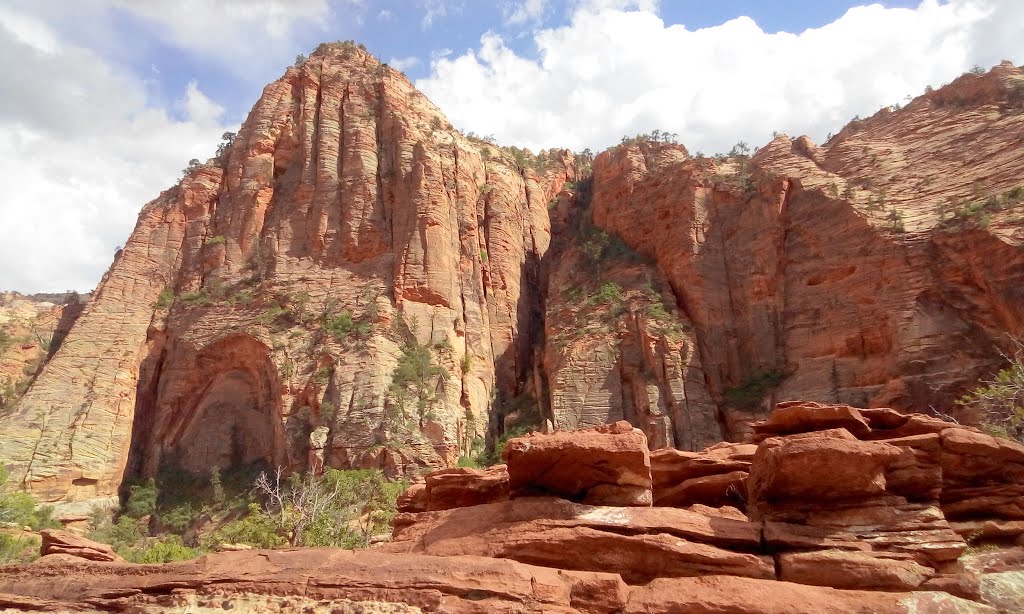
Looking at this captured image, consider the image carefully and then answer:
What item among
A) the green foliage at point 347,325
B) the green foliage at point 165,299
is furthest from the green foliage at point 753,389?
the green foliage at point 165,299

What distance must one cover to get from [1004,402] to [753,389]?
11249 millimetres

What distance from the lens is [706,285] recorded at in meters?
35.2

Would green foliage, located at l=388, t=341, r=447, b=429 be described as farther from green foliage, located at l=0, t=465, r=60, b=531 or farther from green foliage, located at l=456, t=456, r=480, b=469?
green foliage, located at l=0, t=465, r=60, b=531

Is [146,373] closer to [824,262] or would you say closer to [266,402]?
[266,402]

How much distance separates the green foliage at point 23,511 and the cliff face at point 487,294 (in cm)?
251

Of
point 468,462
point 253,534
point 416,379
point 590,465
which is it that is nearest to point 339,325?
point 416,379

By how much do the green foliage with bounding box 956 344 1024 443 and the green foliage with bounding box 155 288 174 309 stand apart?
39169mm

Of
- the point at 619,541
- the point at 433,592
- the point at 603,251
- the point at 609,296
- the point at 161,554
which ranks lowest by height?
the point at 161,554

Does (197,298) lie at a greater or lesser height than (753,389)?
greater

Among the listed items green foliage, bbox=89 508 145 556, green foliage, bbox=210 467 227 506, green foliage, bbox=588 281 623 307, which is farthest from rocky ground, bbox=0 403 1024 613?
green foliage, bbox=588 281 623 307

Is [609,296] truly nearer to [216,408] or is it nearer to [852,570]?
[216,408]

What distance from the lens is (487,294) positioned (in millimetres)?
41906

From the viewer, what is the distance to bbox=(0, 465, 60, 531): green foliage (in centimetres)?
2572

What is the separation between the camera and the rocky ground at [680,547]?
898cm
